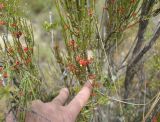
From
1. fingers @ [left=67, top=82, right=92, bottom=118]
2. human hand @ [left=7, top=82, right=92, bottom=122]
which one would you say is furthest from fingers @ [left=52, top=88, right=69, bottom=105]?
fingers @ [left=67, top=82, right=92, bottom=118]

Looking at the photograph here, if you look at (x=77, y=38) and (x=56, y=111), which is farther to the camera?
(x=77, y=38)

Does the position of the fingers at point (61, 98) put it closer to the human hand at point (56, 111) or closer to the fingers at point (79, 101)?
the human hand at point (56, 111)

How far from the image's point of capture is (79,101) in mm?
2268

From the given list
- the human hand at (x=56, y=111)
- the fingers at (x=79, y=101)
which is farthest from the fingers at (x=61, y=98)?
the fingers at (x=79, y=101)

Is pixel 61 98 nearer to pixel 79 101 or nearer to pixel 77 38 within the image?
pixel 79 101

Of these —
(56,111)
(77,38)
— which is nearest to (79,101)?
(56,111)

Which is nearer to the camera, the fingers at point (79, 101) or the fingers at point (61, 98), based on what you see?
the fingers at point (79, 101)

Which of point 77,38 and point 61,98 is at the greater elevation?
point 77,38

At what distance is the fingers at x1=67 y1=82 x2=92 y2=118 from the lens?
221cm

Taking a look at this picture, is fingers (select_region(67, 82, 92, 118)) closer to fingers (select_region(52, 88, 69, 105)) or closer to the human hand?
the human hand

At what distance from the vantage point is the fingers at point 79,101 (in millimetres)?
2213

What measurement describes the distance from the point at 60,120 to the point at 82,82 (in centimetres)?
61

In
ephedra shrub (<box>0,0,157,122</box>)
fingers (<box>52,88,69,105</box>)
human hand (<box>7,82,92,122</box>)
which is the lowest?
fingers (<box>52,88,69,105</box>)

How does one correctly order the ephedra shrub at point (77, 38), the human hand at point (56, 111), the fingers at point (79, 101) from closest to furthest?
1. the human hand at point (56, 111)
2. the fingers at point (79, 101)
3. the ephedra shrub at point (77, 38)
